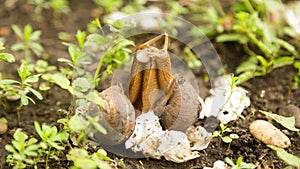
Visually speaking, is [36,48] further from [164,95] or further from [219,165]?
[219,165]

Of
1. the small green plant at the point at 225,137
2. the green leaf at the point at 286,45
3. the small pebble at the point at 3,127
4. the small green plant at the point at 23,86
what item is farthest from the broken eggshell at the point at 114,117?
the green leaf at the point at 286,45

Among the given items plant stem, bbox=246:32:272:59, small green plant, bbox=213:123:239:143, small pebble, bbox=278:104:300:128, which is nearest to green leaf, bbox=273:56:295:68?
plant stem, bbox=246:32:272:59

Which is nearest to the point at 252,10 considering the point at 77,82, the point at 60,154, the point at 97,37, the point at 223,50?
the point at 223,50

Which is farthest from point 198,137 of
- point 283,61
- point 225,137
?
point 283,61

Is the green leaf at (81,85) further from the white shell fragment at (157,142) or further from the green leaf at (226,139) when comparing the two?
the green leaf at (226,139)

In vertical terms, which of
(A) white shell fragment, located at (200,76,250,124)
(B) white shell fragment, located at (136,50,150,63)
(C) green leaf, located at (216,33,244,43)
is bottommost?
(A) white shell fragment, located at (200,76,250,124)

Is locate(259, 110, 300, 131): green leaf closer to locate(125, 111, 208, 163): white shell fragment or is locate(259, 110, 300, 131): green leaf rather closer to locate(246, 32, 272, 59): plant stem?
locate(125, 111, 208, 163): white shell fragment
